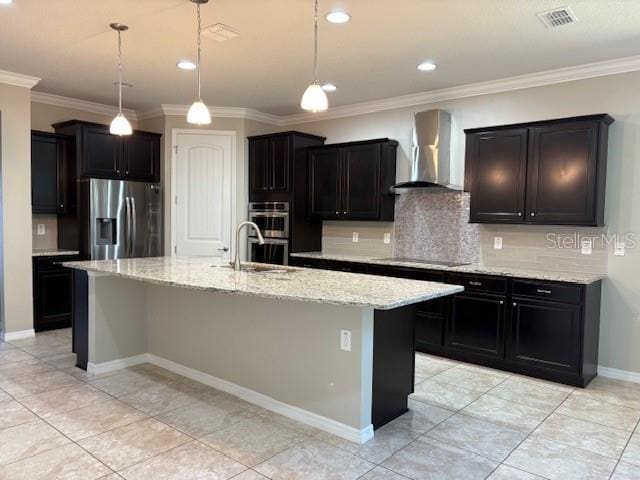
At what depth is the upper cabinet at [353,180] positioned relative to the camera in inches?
215

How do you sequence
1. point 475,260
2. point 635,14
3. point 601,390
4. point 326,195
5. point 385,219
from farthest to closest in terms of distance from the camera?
1. point 326,195
2. point 385,219
3. point 475,260
4. point 601,390
5. point 635,14

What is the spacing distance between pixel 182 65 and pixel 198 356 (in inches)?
105

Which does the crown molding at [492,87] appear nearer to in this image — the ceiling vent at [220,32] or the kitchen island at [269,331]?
the ceiling vent at [220,32]

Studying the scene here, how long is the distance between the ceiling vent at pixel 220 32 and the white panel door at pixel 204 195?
262cm

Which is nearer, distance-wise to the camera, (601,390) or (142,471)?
(142,471)

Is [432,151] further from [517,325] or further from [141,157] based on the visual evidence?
[141,157]

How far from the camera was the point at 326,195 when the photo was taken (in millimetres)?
5875

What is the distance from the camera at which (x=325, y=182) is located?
589 centimetres

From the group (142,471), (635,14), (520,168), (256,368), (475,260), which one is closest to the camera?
(142,471)

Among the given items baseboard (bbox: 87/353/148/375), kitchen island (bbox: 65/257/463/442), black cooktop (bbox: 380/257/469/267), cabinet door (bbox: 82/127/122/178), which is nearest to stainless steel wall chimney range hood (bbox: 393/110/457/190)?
black cooktop (bbox: 380/257/469/267)

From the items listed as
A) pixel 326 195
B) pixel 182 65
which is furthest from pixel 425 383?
pixel 182 65

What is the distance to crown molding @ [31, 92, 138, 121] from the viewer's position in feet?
18.7

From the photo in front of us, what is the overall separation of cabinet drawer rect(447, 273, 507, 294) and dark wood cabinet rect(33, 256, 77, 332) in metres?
4.08

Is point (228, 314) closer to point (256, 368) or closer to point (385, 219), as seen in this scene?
point (256, 368)
